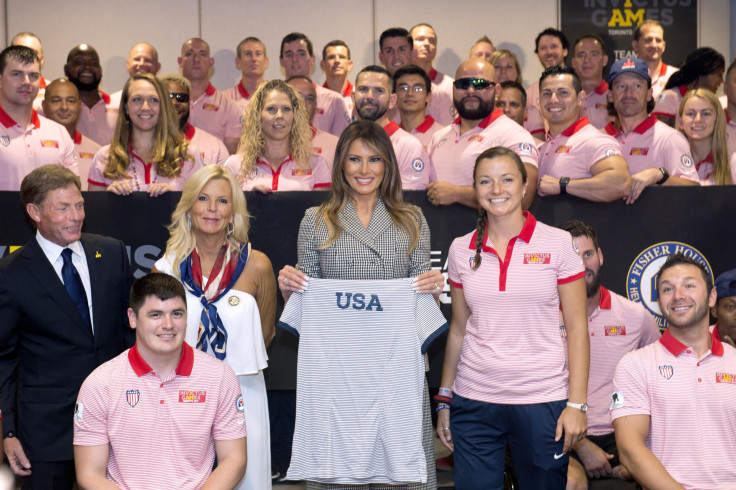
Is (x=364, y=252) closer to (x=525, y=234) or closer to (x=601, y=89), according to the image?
(x=525, y=234)

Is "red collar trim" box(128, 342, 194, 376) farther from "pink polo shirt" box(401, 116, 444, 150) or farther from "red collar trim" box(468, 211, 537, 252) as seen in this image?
"pink polo shirt" box(401, 116, 444, 150)

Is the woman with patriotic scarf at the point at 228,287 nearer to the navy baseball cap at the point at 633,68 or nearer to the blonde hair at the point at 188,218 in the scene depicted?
the blonde hair at the point at 188,218

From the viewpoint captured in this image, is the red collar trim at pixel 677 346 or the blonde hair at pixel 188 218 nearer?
the red collar trim at pixel 677 346

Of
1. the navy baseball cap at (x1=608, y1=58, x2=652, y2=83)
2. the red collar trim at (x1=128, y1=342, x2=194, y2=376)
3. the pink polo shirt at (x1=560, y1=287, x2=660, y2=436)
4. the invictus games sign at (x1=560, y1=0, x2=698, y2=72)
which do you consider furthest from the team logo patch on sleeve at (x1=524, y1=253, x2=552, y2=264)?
the invictus games sign at (x1=560, y1=0, x2=698, y2=72)

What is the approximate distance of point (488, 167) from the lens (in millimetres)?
4035

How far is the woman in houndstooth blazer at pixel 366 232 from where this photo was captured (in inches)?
158

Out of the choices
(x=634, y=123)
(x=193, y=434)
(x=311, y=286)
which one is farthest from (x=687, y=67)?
(x=193, y=434)

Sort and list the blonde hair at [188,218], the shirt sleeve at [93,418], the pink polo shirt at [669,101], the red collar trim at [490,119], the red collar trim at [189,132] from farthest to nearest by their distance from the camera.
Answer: the pink polo shirt at [669,101] < the red collar trim at [189,132] < the red collar trim at [490,119] < the blonde hair at [188,218] < the shirt sleeve at [93,418]

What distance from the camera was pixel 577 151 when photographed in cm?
568

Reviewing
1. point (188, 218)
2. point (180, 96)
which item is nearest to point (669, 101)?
point (180, 96)

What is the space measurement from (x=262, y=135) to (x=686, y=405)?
2.93m

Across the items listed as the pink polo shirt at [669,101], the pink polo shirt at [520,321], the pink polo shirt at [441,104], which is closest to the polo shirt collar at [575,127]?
the pink polo shirt at [669,101]

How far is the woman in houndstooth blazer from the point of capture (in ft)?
13.2

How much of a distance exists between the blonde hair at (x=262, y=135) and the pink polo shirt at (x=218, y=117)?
8.23 ft
